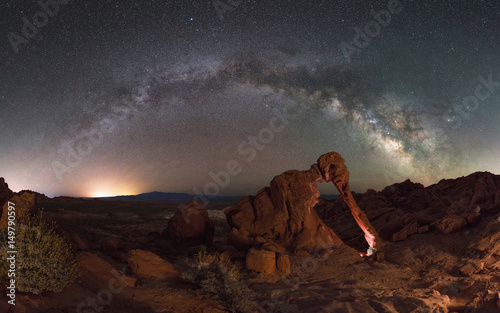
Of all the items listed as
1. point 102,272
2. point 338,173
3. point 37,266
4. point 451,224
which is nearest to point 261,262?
point 102,272

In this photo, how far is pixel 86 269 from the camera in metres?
7.64

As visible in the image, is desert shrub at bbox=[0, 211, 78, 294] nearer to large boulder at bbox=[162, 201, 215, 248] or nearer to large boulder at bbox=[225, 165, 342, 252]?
large boulder at bbox=[225, 165, 342, 252]

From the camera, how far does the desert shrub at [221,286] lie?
700cm

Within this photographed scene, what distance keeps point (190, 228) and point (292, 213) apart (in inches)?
220

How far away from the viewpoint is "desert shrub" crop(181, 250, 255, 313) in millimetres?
7004

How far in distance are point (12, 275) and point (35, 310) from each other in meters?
0.79

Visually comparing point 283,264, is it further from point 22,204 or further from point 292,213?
point 22,204

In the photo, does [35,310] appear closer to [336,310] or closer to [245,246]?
[336,310]

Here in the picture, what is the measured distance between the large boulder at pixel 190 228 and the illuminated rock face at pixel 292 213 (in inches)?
84.3

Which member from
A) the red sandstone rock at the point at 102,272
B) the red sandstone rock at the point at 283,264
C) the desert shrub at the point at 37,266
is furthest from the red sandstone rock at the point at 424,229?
the desert shrub at the point at 37,266

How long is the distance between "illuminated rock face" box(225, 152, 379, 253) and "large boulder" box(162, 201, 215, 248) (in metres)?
2.14

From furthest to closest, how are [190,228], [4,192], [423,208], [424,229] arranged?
[423,208] < [190,228] < [424,229] < [4,192]


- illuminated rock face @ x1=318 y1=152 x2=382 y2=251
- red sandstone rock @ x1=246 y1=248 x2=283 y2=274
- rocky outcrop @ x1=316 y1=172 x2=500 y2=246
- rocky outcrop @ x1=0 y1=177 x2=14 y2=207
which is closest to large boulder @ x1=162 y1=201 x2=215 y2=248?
red sandstone rock @ x1=246 y1=248 x2=283 y2=274

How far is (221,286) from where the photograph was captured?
7633 millimetres
